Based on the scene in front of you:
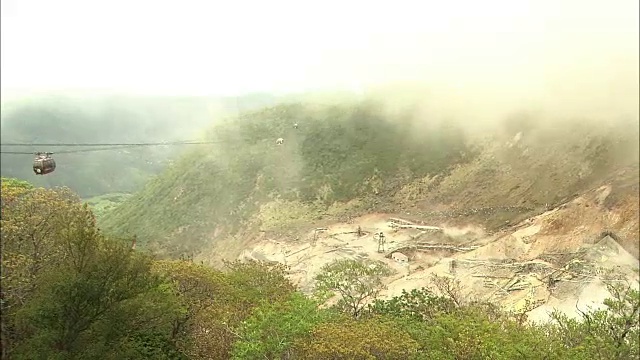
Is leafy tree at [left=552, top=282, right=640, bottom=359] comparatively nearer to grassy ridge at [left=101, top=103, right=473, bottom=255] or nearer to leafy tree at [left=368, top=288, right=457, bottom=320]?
leafy tree at [left=368, top=288, right=457, bottom=320]

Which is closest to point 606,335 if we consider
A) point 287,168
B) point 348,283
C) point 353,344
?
point 353,344

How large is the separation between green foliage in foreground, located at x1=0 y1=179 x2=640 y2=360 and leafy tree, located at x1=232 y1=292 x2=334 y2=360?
0.04 meters

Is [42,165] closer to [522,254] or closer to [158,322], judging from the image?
[158,322]

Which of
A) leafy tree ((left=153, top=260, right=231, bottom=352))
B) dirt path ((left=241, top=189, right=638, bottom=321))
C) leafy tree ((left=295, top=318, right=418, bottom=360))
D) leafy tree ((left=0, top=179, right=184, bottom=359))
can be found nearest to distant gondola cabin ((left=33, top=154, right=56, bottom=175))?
leafy tree ((left=0, top=179, right=184, bottom=359))

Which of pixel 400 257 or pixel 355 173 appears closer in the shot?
pixel 400 257

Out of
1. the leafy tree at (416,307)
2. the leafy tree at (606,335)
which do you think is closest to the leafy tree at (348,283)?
the leafy tree at (416,307)

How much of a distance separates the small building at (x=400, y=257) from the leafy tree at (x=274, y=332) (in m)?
39.0

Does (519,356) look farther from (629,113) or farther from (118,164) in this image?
(118,164)

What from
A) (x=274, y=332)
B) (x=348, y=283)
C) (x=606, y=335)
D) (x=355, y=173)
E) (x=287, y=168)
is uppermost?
(x=274, y=332)

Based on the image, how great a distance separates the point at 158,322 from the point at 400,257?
135ft

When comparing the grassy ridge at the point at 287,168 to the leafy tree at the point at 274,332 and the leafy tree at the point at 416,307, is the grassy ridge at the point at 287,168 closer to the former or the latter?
the leafy tree at the point at 416,307

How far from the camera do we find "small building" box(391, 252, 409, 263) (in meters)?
59.6

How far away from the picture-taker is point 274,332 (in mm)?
20516

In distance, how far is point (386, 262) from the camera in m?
58.9
